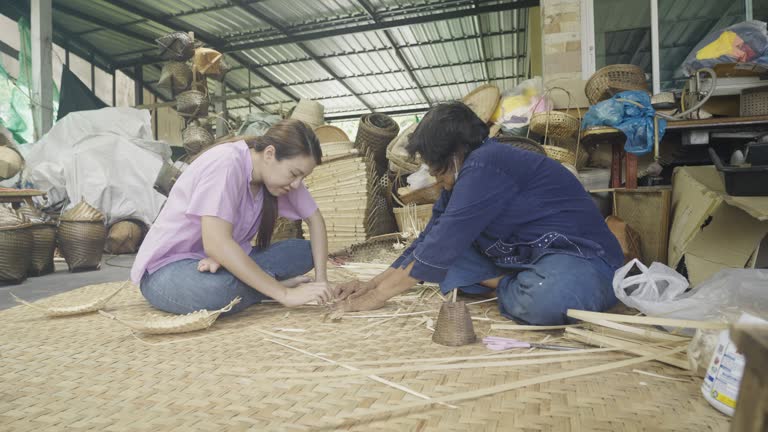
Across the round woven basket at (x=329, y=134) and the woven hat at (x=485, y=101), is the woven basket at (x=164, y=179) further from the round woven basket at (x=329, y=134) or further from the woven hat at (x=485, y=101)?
the woven hat at (x=485, y=101)

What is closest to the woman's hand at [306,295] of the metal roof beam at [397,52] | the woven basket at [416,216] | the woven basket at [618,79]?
the woven basket at [416,216]

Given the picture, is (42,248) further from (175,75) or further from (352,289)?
(175,75)

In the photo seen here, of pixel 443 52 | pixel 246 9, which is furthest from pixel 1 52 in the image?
pixel 443 52

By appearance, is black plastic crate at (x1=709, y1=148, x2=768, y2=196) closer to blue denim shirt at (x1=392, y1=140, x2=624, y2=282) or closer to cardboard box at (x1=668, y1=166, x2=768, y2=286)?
cardboard box at (x1=668, y1=166, x2=768, y2=286)

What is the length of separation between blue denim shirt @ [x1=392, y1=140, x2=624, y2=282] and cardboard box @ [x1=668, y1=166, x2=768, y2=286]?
67cm

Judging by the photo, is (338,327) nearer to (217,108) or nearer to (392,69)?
(392,69)

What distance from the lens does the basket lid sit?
3673 mm

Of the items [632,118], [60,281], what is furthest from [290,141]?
[632,118]

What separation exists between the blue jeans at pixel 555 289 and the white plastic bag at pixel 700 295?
8 cm

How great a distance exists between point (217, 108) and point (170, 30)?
2.57 meters

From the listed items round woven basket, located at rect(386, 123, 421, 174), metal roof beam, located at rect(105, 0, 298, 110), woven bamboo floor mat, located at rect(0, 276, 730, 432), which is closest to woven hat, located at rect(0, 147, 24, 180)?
woven bamboo floor mat, located at rect(0, 276, 730, 432)

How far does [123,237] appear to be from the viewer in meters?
4.66

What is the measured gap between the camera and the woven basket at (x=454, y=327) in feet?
5.23

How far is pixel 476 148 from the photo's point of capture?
1.81 m
